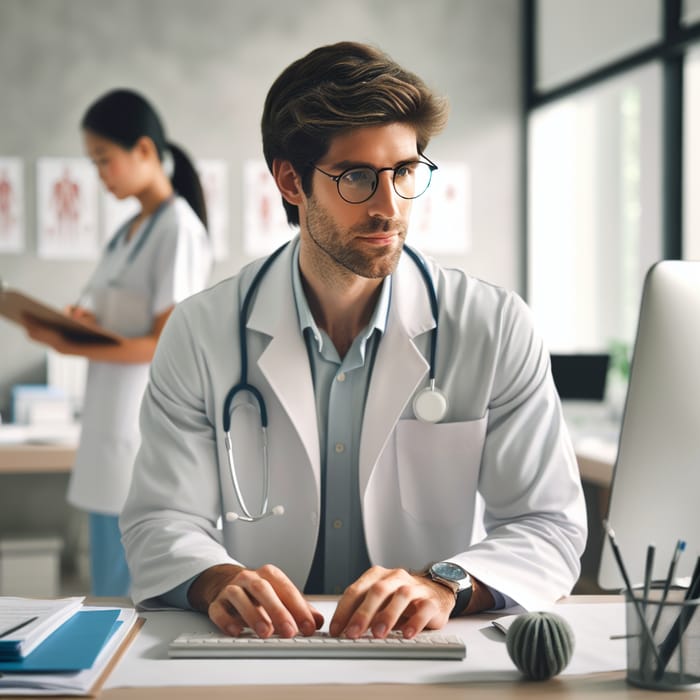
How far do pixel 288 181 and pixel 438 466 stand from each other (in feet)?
1.62

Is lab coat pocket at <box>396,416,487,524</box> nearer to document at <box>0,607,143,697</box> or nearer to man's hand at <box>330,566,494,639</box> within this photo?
man's hand at <box>330,566,494,639</box>

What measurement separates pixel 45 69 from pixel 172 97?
50cm

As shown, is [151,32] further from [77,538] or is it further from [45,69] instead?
[77,538]

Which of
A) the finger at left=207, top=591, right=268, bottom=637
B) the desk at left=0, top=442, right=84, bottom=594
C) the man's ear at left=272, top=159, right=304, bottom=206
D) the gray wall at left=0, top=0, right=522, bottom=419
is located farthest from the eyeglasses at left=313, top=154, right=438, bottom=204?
the desk at left=0, top=442, right=84, bottom=594

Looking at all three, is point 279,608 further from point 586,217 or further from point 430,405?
point 586,217

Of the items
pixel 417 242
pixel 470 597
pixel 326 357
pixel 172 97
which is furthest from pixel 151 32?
pixel 470 597

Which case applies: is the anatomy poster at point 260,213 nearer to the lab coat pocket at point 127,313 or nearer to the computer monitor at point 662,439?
the lab coat pocket at point 127,313

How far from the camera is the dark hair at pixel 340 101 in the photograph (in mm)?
1383

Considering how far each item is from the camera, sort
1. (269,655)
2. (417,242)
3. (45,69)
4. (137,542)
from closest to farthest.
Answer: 1. (269,655)
2. (137,542)
3. (45,69)
4. (417,242)

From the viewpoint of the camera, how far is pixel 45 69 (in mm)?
3992

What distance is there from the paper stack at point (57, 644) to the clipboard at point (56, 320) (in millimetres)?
1358

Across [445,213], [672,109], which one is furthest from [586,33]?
[445,213]

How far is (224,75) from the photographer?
4145 mm

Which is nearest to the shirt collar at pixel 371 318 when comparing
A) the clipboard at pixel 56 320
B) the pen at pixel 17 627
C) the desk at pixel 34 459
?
the pen at pixel 17 627
